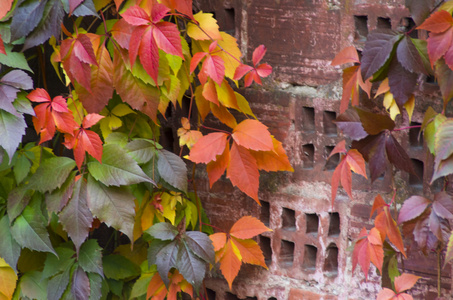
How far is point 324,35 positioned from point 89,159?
2.05 ft

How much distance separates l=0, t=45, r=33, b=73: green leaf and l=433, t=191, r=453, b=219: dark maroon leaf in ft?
2.99

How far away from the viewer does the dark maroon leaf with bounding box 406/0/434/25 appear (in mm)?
1106

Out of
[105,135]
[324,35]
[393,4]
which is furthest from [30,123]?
[393,4]

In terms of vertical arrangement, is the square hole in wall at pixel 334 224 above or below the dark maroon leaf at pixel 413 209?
below

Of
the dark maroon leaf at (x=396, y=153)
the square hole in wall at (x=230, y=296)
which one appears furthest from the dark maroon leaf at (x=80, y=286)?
the dark maroon leaf at (x=396, y=153)

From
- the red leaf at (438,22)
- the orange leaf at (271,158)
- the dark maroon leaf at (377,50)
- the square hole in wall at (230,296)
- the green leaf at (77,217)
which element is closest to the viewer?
the red leaf at (438,22)

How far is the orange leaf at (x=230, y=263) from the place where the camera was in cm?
135

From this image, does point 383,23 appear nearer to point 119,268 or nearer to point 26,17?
point 26,17

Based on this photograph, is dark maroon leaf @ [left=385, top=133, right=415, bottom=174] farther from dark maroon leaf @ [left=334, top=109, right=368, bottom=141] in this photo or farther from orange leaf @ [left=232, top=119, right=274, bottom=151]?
orange leaf @ [left=232, top=119, right=274, bottom=151]

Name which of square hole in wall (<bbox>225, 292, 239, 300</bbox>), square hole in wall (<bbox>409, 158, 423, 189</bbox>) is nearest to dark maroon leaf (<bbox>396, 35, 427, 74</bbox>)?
square hole in wall (<bbox>409, 158, 423, 189</bbox>)

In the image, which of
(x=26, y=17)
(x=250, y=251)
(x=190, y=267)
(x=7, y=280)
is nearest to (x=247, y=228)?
(x=250, y=251)

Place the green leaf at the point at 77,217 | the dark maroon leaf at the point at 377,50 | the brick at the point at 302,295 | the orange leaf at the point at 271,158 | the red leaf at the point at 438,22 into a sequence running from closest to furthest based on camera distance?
the red leaf at the point at 438,22 → the dark maroon leaf at the point at 377,50 → the green leaf at the point at 77,217 → the orange leaf at the point at 271,158 → the brick at the point at 302,295

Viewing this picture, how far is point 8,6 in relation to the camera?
1.18 m

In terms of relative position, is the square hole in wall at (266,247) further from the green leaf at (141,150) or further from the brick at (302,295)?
the green leaf at (141,150)
